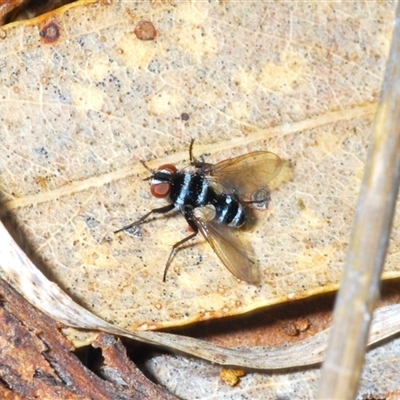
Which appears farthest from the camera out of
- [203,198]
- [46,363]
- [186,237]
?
[203,198]

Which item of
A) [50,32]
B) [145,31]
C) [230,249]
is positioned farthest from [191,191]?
[50,32]

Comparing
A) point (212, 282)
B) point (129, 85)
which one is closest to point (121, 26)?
point (129, 85)

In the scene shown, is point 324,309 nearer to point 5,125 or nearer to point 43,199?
point 43,199

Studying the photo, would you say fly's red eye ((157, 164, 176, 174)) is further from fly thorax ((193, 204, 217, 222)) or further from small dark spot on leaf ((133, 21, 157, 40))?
small dark spot on leaf ((133, 21, 157, 40))

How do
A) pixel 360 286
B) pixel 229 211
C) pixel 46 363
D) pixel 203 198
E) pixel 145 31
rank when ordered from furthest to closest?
pixel 203 198
pixel 229 211
pixel 46 363
pixel 145 31
pixel 360 286

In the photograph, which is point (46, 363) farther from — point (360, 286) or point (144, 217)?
point (360, 286)

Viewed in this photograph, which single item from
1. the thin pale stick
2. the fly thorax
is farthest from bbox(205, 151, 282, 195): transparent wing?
the thin pale stick

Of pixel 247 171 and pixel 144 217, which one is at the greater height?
pixel 247 171

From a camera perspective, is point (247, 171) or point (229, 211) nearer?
point (247, 171)

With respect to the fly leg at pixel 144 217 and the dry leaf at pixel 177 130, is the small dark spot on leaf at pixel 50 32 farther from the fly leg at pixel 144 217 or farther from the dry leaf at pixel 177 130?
the fly leg at pixel 144 217
